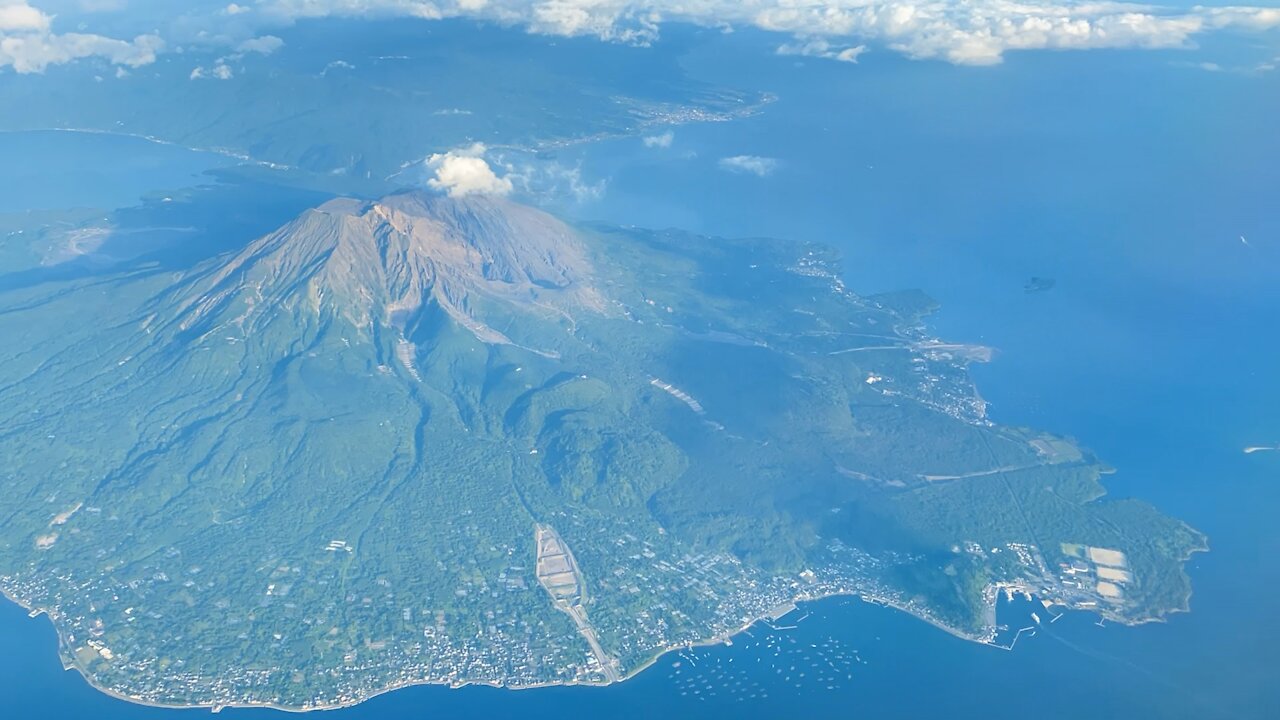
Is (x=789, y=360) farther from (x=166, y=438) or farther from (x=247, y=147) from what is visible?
(x=247, y=147)

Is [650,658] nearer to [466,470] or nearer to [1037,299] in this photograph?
A: [466,470]

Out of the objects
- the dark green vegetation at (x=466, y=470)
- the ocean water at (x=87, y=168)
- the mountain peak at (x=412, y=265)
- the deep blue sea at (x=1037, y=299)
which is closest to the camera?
the deep blue sea at (x=1037, y=299)

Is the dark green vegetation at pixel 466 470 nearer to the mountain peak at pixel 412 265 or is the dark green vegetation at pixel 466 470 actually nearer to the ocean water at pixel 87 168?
the mountain peak at pixel 412 265

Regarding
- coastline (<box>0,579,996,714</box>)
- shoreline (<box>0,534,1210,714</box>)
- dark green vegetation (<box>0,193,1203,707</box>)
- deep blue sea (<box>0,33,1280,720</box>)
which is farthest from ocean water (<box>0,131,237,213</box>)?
shoreline (<box>0,534,1210,714</box>)

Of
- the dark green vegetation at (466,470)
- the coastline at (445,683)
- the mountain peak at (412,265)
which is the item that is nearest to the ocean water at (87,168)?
the dark green vegetation at (466,470)

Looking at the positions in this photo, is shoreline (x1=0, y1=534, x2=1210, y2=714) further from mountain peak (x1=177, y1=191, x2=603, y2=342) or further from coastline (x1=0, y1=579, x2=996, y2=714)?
mountain peak (x1=177, y1=191, x2=603, y2=342)

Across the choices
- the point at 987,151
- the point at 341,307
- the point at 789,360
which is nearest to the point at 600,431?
the point at 789,360

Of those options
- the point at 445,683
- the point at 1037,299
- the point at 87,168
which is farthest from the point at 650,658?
the point at 87,168
